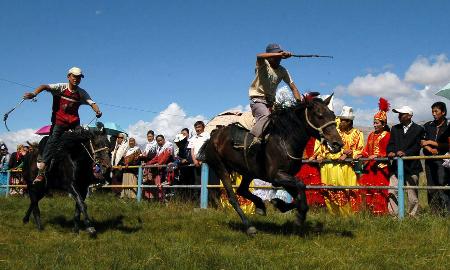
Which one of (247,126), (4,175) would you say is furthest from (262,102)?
(4,175)

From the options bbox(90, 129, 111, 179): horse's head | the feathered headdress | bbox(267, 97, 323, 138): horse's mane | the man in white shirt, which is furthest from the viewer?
the man in white shirt

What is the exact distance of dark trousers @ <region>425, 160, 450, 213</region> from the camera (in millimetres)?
9859

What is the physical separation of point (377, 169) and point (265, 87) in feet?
11.2

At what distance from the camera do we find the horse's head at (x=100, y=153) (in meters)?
9.18

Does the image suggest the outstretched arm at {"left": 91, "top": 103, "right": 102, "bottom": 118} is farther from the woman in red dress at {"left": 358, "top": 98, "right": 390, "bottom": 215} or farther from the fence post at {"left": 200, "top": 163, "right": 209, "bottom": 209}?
the woman in red dress at {"left": 358, "top": 98, "right": 390, "bottom": 215}

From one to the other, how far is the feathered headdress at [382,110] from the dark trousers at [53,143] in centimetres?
677

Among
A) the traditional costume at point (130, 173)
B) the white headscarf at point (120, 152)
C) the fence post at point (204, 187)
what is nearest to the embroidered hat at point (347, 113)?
the fence post at point (204, 187)

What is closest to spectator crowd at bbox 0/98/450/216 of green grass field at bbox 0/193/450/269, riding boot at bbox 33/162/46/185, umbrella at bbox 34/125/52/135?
green grass field at bbox 0/193/450/269

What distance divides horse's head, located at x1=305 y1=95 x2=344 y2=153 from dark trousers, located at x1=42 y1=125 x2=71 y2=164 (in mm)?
4693

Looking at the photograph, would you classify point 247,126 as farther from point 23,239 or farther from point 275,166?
point 23,239

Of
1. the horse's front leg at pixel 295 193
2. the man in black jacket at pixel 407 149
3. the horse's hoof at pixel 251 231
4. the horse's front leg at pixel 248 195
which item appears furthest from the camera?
the man in black jacket at pixel 407 149

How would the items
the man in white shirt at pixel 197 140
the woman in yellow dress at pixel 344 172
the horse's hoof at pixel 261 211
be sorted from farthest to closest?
the man in white shirt at pixel 197 140 < the woman in yellow dress at pixel 344 172 < the horse's hoof at pixel 261 211

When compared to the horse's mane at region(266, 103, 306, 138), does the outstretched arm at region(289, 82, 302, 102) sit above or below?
above

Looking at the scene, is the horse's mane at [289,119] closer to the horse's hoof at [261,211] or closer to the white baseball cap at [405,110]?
the horse's hoof at [261,211]
